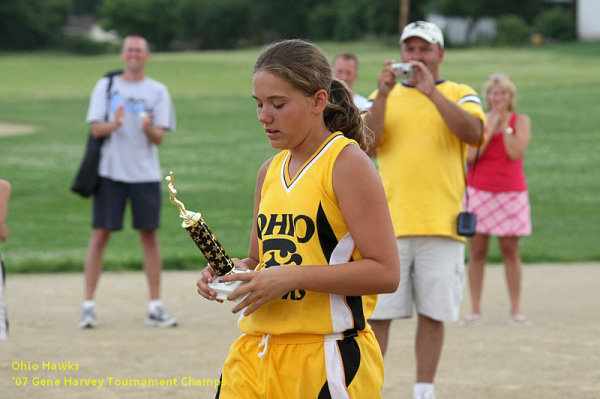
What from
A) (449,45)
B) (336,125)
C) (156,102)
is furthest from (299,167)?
(449,45)

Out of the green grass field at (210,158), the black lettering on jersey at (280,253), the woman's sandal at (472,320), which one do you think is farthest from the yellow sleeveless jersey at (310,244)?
the green grass field at (210,158)

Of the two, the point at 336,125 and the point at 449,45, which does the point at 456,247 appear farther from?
the point at 449,45

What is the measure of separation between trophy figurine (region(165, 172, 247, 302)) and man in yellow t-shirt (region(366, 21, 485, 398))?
2.45m

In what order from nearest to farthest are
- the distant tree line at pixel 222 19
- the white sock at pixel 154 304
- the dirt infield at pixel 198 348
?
the dirt infield at pixel 198 348 → the white sock at pixel 154 304 → the distant tree line at pixel 222 19

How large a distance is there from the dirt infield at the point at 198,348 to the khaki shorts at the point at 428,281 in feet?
2.02

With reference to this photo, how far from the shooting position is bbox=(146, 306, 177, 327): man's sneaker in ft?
24.7

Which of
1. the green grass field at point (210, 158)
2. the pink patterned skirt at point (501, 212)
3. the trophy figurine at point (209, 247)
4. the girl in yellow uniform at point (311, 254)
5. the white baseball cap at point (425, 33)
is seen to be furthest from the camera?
the green grass field at point (210, 158)

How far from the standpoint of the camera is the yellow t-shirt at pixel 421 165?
5.41 meters

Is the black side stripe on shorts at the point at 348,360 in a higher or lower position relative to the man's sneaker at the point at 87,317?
higher

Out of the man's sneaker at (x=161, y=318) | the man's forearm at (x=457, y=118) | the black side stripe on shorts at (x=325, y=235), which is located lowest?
the man's sneaker at (x=161, y=318)

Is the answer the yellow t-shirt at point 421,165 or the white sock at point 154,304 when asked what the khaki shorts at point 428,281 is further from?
the white sock at point 154,304

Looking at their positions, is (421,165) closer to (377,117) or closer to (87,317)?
(377,117)

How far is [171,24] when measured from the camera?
102 m

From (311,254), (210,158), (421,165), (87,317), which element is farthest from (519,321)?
(210,158)
